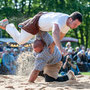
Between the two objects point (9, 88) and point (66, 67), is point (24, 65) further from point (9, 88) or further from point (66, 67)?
point (9, 88)

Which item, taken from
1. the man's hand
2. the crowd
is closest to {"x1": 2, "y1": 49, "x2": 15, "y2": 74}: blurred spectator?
the crowd

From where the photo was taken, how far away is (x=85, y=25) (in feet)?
97.7

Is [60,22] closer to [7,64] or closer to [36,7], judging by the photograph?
[7,64]

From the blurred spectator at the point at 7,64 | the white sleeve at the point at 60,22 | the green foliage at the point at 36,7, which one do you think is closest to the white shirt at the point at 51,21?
the white sleeve at the point at 60,22

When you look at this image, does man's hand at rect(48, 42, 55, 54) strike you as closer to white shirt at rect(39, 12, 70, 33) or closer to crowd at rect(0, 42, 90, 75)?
white shirt at rect(39, 12, 70, 33)

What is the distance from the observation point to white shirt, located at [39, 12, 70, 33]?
14.0ft

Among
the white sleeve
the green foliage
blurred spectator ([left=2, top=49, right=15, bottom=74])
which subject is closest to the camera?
the white sleeve

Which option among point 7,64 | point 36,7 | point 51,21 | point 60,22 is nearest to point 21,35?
point 51,21

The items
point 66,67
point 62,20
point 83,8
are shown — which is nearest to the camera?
point 62,20

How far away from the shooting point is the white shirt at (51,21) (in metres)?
4.28

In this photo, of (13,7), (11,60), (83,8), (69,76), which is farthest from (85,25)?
(69,76)

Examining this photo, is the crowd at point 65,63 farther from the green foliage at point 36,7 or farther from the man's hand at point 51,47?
the green foliage at point 36,7

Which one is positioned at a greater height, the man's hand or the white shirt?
the white shirt

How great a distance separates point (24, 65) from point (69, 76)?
3818 mm
